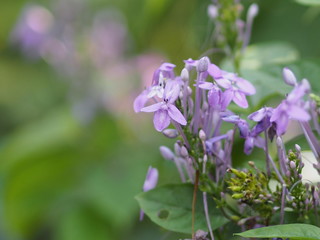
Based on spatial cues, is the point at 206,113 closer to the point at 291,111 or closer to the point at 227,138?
the point at 227,138

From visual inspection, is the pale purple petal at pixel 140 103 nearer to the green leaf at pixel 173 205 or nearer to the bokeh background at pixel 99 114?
the green leaf at pixel 173 205

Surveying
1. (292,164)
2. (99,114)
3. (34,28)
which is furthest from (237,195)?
Result: (34,28)

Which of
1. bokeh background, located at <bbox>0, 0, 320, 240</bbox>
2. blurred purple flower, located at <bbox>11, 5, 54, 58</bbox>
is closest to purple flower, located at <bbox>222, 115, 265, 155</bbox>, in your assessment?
bokeh background, located at <bbox>0, 0, 320, 240</bbox>

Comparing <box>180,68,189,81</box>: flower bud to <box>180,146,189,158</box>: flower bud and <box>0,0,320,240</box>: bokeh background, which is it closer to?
<box>180,146,189,158</box>: flower bud

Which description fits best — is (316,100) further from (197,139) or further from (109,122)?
(109,122)

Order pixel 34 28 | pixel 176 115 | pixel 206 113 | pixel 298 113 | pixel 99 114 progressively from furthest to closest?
pixel 34 28 < pixel 99 114 < pixel 206 113 < pixel 176 115 < pixel 298 113

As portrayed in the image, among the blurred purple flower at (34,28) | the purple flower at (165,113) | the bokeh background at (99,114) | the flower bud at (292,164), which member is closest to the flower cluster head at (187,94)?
the purple flower at (165,113)

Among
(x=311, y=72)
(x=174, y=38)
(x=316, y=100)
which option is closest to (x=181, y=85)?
(x=316, y=100)

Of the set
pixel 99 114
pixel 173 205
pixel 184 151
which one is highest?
pixel 184 151
